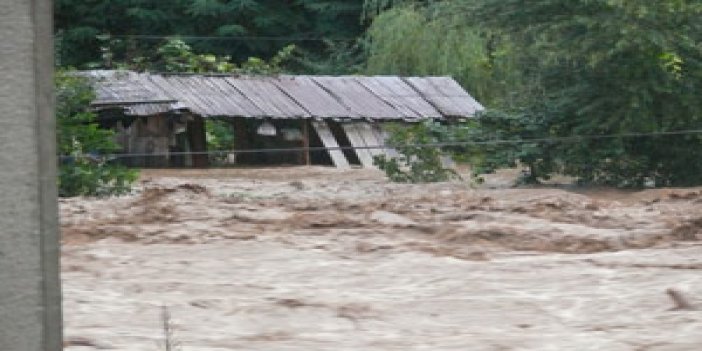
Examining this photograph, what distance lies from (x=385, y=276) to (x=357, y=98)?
27.2m

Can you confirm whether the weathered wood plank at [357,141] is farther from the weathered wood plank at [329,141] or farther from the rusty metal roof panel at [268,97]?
the rusty metal roof panel at [268,97]

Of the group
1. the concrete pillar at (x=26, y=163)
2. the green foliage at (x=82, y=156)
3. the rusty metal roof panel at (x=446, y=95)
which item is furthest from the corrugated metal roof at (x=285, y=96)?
the concrete pillar at (x=26, y=163)

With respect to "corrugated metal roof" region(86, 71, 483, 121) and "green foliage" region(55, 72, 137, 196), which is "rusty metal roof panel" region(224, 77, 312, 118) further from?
"green foliage" region(55, 72, 137, 196)

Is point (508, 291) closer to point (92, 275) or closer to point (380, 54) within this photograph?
point (92, 275)

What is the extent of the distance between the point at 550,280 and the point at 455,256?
60.0 inches

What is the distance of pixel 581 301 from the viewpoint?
6.73 metres

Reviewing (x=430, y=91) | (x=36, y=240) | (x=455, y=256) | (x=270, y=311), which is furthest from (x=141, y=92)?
(x=36, y=240)

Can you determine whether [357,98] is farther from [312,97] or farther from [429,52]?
[429,52]

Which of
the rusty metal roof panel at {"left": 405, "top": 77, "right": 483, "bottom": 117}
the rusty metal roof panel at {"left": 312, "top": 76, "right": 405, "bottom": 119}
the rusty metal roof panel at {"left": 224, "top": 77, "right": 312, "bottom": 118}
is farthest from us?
the rusty metal roof panel at {"left": 405, "top": 77, "right": 483, "bottom": 117}

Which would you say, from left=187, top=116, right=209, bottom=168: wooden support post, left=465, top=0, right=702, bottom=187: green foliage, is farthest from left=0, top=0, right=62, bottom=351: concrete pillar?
left=187, top=116, right=209, bottom=168: wooden support post

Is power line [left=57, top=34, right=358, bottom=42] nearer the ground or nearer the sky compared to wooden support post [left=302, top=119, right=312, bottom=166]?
nearer the sky

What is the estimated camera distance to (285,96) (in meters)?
34.2

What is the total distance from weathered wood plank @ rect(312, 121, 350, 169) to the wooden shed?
2 centimetres

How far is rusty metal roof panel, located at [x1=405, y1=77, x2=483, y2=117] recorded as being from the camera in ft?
117
